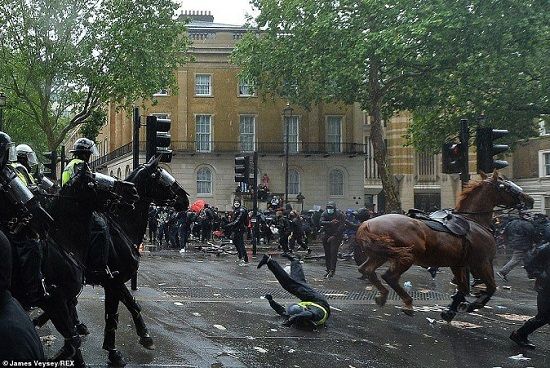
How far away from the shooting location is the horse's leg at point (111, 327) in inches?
292

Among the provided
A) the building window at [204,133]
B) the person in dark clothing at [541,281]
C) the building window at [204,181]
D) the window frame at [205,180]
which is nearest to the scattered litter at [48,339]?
the person in dark clothing at [541,281]

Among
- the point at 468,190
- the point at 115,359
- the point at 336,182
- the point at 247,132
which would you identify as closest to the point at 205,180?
the point at 247,132

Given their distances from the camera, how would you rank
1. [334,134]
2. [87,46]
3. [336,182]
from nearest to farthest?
[87,46], [336,182], [334,134]

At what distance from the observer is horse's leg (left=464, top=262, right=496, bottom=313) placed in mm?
10641

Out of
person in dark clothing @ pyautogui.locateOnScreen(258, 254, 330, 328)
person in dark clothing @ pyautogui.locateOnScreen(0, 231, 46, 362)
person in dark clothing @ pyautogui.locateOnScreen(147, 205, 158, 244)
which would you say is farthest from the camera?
person in dark clothing @ pyautogui.locateOnScreen(147, 205, 158, 244)

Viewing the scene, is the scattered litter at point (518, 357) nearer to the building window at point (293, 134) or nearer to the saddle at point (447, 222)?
the saddle at point (447, 222)

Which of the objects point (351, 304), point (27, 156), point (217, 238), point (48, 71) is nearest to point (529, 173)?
point (217, 238)

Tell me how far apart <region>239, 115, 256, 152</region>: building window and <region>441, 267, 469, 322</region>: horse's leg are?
137ft

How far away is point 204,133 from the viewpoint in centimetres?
5219

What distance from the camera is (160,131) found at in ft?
43.3

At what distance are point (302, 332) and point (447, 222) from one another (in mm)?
3050

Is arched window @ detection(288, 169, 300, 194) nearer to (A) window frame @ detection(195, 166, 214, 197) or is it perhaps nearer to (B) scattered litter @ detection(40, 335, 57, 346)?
(A) window frame @ detection(195, 166, 214, 197)

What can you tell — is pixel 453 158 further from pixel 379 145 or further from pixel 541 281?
pixel 379 145

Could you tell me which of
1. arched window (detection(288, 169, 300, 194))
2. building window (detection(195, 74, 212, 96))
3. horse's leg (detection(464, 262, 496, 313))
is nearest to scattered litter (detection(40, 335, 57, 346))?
horse's leg (detection(464, 262, 496, 313))
